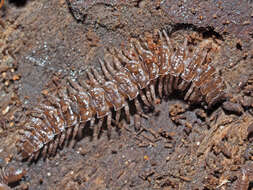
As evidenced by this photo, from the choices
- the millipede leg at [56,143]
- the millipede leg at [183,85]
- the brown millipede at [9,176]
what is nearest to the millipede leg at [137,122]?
the millipede leg at [183,85]

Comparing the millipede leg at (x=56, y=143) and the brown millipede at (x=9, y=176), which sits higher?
the millipede leg at (x=56, y=143)

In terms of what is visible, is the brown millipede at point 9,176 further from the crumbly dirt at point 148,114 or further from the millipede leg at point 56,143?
the millipede leg at point 56,143

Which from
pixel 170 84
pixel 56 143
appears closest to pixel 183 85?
pixel 170 84

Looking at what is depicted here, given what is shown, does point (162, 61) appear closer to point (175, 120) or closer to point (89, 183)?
point (175, 120)

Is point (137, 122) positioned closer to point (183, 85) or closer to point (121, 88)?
point (121, 88)

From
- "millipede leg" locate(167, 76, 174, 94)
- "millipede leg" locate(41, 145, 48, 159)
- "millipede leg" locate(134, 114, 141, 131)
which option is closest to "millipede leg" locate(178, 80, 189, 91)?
"millipede leg" locate(167, 76, 174, 94)

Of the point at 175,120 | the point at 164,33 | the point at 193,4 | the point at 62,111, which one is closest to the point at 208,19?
the point at 193,4

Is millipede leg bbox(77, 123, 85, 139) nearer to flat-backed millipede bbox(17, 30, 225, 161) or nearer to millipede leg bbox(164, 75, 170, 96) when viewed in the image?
flat-backed millipede bbox(17, 30, 225, 161)
